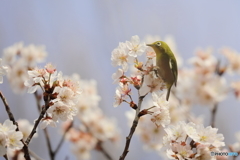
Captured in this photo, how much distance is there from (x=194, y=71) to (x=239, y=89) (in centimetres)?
45

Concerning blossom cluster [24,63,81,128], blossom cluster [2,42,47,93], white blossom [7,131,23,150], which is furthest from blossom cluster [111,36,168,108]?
blossom cluster [2,42,47,93]

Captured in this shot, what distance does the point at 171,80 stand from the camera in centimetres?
96

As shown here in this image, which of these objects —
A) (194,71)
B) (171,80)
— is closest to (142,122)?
(194,71)

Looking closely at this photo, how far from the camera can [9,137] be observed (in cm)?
81

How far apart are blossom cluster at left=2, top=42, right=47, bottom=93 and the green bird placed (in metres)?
1.11

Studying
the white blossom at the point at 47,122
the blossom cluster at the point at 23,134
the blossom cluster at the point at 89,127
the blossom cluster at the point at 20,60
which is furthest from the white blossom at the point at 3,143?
the blossom cluster at the point at 89,127

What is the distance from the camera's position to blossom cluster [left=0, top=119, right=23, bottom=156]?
79 centimetres

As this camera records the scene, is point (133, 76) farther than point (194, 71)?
No

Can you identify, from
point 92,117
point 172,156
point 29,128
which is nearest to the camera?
point 172,156

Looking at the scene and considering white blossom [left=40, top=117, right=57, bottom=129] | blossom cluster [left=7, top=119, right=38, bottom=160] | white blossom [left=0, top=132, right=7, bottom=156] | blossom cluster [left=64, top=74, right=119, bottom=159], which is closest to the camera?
white blossom [left=0, top=132, right=7, bottom=156]

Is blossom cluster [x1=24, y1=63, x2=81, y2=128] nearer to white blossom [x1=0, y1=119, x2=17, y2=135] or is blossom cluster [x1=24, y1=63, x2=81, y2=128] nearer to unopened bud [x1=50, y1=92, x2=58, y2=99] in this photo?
unopened bud [x1=50, y1=92, x2=58, y2=99]

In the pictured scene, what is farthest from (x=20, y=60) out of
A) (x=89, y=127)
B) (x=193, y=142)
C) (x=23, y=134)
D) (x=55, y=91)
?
(x=193, y=142)

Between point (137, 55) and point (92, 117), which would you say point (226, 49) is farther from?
point (137, 55)

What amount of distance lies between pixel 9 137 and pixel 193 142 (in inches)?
20.6
